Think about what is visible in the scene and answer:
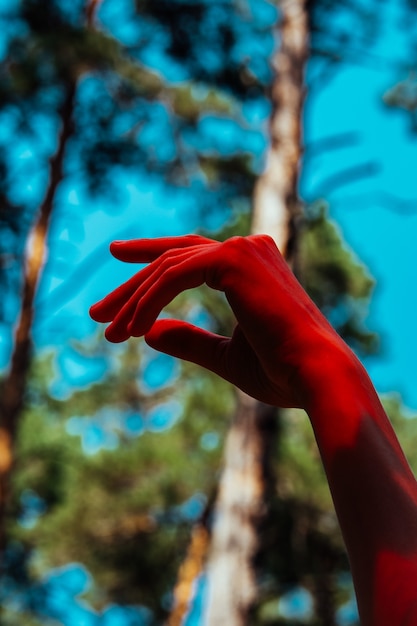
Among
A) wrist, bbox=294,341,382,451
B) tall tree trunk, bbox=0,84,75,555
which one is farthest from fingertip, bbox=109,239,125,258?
tall tree trunk, bbox=0,84,75,555

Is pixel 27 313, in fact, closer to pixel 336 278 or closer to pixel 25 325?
pixel 25 325

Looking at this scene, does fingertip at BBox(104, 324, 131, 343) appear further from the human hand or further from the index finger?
the index finger

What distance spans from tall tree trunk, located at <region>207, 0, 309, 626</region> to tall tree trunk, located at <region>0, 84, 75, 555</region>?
2609 mm

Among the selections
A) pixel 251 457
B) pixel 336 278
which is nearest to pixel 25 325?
pixel 251 457

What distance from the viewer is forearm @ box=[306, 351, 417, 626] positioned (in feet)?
3.80

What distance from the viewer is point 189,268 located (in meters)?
1.43

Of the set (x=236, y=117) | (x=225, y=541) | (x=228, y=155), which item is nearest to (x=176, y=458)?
(x=228, y=155)

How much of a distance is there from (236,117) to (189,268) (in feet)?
19.5

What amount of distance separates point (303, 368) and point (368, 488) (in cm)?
22

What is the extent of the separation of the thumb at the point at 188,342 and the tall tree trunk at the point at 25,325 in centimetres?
527

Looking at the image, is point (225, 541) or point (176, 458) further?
point (176, 458)

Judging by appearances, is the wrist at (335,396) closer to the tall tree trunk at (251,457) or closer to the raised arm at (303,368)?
the raised arm at (303,368)

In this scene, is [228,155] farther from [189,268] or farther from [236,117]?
[189,268]

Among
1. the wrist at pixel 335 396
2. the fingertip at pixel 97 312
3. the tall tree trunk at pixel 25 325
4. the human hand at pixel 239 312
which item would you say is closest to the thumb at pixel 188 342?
the human hand at pixel 239 312
